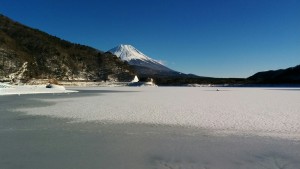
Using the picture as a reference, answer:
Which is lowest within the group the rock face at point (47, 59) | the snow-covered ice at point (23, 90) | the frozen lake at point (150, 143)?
the frozen lake at point (150, 143)

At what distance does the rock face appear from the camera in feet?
216

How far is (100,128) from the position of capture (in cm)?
842

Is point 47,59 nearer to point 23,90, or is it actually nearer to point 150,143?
point 23,90

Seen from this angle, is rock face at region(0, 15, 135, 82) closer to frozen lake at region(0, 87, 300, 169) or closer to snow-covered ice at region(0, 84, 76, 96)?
snow-covered ice at region(0, 84, 76, 96)

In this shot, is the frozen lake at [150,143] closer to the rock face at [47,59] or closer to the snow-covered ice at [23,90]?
the snow-covered ice at [23,90]

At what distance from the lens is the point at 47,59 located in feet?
249

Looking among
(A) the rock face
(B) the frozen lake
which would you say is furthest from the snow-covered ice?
(A) the rock face

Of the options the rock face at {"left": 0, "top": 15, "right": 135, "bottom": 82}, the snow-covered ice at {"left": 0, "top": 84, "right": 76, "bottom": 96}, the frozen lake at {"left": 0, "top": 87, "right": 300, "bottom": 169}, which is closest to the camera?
the frozen lake at {"left": 0, "top": 87, "right": 300, "bottom": 169}

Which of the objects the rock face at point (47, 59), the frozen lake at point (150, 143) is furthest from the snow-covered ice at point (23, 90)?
the rock face at point (47, 59)

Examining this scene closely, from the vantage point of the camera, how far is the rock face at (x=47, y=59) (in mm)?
65750

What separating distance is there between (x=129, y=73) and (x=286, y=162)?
84.0m

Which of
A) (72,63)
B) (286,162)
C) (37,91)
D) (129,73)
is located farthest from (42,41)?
(286,162)

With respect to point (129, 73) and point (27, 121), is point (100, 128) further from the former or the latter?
point (129, 73)

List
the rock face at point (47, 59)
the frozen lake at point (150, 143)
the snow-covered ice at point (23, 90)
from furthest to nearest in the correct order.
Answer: the rock face at point (47, 59) → the snow-covered ice at point (23, 90) → the frozen lake at point (150, 143)
